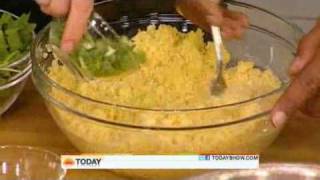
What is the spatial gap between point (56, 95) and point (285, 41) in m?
0.38

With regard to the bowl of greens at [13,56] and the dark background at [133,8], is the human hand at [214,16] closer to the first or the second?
the dark background at [133,8]

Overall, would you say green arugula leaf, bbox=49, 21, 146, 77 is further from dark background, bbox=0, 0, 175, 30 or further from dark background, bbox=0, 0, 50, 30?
dark background, bbox=0, 0, 50, 30

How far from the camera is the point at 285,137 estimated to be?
3.79ft

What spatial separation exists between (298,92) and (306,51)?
0.10 meters

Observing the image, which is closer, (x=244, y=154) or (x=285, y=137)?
(x=244, y=154)

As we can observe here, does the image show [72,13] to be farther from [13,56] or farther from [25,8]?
[25,8]

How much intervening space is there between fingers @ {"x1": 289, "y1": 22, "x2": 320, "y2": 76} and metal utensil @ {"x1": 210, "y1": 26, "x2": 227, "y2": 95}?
0.10 meters

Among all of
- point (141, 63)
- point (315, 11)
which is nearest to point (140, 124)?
point (141, 63)

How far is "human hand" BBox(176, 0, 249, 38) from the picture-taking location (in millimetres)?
1141

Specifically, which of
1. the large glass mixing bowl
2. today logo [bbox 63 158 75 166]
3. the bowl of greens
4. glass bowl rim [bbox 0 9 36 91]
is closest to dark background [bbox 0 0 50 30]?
the bowl of greens

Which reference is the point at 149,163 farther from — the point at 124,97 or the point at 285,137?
the point at 285,137

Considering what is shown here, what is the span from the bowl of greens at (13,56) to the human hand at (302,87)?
412 mm

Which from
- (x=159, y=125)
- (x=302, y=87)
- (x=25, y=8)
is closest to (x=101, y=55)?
(x=159, y=125)

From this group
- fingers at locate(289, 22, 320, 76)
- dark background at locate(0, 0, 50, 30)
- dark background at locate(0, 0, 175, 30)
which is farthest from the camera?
dark background at locate(0, 0, 50, 30)
